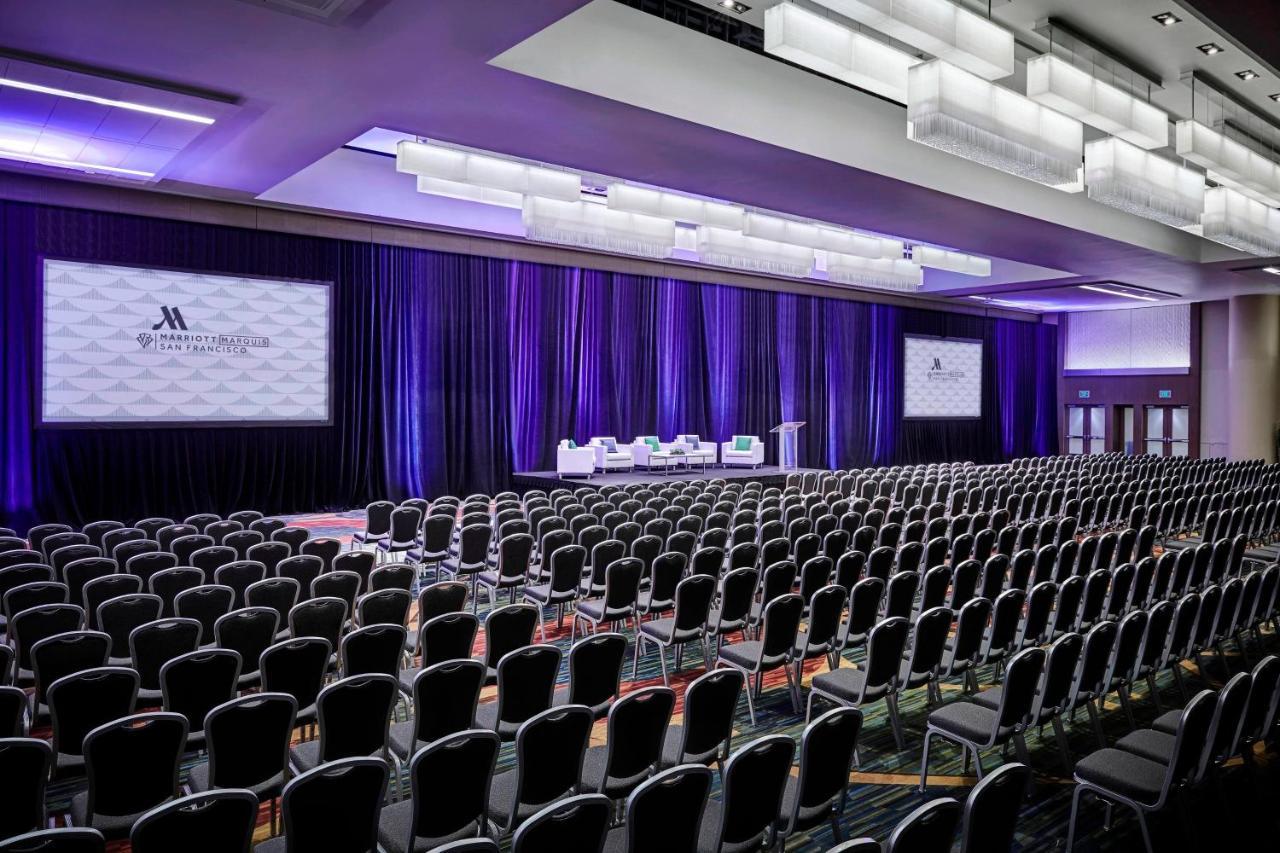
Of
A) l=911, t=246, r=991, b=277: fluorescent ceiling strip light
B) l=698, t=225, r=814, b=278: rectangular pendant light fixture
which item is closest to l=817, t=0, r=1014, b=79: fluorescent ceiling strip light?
l=698, t=225, r=814, b=278: rectangular pendant light fixture

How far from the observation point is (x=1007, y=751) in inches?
186

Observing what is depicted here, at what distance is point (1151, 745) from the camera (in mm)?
3918

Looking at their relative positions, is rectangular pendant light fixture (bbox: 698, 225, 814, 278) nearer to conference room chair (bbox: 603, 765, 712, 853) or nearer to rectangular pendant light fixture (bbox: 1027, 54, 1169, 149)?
rectangular pendant light fixture (bbox: 1027, 54, 1169, 149)

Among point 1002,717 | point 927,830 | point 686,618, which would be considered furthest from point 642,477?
point 927,830

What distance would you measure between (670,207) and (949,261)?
7841 mm

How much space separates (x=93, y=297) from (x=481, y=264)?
651 centimetres

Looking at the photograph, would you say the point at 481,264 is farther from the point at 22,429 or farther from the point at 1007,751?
the point at 1007,751

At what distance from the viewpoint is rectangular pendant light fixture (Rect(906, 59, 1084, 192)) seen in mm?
6980

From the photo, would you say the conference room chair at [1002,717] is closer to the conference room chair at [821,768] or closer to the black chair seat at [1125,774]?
the black chair seat at [1125,774]

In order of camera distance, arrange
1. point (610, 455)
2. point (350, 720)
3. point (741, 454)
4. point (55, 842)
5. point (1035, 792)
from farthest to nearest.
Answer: point (741, 454) < point (610, 455) < point (1035, 792) < point (350, 720) < point (55, 842)

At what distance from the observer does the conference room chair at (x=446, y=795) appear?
112 inches

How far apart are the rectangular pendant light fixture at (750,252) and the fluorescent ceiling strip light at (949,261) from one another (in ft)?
9.42

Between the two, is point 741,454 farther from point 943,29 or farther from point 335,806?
point 335,806

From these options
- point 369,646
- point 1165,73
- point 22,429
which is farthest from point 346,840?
point 22,429
